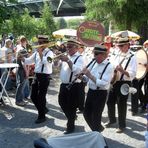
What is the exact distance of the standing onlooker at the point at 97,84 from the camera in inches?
259

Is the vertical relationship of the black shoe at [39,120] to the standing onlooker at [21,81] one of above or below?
below

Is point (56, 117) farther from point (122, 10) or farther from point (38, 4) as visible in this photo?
point (38, 4)

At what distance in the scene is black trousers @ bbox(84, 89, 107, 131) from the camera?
674 centimetres

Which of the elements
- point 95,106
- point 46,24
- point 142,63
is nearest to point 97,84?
point 95,106

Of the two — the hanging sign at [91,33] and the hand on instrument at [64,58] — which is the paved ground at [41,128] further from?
the hanging sign at [91,33]

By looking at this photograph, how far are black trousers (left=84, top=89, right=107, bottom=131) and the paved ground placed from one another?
58cm

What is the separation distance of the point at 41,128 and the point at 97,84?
7.19ft

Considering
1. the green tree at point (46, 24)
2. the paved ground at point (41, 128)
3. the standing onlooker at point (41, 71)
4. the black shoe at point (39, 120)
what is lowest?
the paved ground at point (41, 128)

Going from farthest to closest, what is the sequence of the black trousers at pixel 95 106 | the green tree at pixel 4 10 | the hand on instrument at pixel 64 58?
the green tree at pixel 4 10 → the hand on instrument at pixel 64 58 → the black trousers at pixel 95 106

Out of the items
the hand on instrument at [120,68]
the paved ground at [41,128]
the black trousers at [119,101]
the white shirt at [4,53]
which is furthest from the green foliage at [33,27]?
the hand on instrument at [120,68]

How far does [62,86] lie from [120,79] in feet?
3.73

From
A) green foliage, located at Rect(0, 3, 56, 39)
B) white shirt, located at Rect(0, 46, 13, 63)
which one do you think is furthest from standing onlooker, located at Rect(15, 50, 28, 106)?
green foliage, located at Rect(0, 3, 56, 39)

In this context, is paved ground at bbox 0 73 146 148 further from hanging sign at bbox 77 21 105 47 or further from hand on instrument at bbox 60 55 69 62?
hanging sign at bbox 77 21 105 47

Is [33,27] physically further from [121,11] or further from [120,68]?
[120,68]
